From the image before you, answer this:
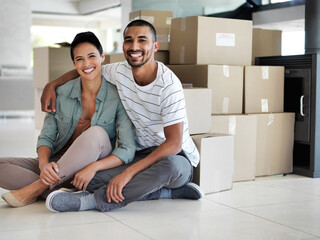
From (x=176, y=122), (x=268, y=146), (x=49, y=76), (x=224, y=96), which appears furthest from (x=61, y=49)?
(x=176, y=122)

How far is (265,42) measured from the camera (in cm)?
346

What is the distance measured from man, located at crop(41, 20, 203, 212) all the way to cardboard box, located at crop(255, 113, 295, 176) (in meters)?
0.77

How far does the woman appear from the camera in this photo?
1.99m

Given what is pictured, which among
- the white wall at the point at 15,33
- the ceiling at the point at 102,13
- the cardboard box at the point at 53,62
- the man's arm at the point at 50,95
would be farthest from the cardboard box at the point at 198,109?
the white wall at the point at 15,33

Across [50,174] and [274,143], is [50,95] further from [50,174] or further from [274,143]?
[274,143]

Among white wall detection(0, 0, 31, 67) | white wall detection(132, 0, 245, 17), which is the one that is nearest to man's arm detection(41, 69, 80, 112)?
white wall detection(132, 0, 245, 17)

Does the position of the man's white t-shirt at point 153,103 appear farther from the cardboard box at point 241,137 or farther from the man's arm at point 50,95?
the cardboard box at point 241,137

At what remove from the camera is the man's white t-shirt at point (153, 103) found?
2.01 meters

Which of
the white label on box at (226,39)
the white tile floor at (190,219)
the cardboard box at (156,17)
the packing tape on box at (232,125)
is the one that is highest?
the cardboard box at (156,17)

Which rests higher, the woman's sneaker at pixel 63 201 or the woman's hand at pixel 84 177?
the woman's hand at pixel 84 177

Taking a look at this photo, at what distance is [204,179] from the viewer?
7.66 ft

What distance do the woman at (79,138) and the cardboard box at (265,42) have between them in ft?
5.02

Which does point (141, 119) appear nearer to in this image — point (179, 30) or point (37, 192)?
point (37, 192)

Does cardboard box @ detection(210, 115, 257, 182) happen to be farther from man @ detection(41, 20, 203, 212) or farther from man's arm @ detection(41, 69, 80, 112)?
man's arm @ detection(41, 69, 80, 112)
